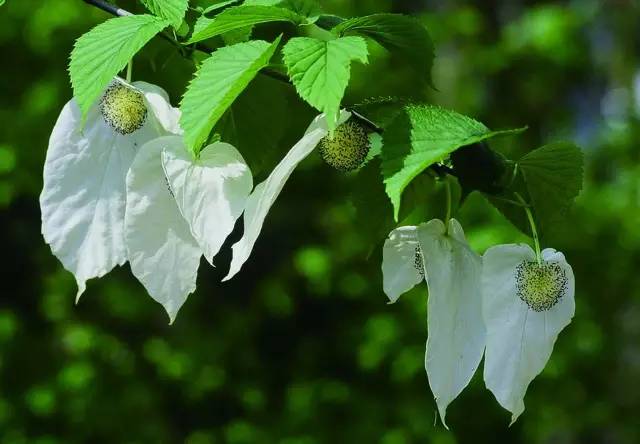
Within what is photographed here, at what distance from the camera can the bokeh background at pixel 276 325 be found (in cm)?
229

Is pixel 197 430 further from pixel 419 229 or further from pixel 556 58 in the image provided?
pixel 419 229

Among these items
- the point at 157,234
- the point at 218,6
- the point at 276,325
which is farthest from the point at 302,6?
the point at 276,325

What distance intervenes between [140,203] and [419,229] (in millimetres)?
144

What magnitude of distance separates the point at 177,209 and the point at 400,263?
14cm

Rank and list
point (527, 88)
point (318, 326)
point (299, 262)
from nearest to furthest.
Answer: point (299, 262), point (318, 326), point (527, 88)

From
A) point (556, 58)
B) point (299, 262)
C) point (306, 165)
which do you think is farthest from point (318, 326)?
point (556, 58)

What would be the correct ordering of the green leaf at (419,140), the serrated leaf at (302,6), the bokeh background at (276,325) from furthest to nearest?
the bokeh background at (276,325)
the serrated leaf at (302,6)
the green leaf at (419,140)

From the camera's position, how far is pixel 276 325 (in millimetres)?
2533

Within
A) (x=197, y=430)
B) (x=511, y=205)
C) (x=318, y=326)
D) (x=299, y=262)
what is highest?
(x=511, y=205)

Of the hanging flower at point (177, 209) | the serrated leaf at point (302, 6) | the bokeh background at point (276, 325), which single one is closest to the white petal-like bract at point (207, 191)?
the hanging flower at point (177, 209)

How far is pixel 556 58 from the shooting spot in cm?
284

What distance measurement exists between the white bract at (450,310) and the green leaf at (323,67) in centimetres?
10

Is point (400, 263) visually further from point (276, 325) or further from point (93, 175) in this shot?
point (276, 325)

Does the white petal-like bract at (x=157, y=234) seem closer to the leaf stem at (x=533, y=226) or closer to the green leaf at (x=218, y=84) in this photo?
the green leaf at (x=218, y=84)
